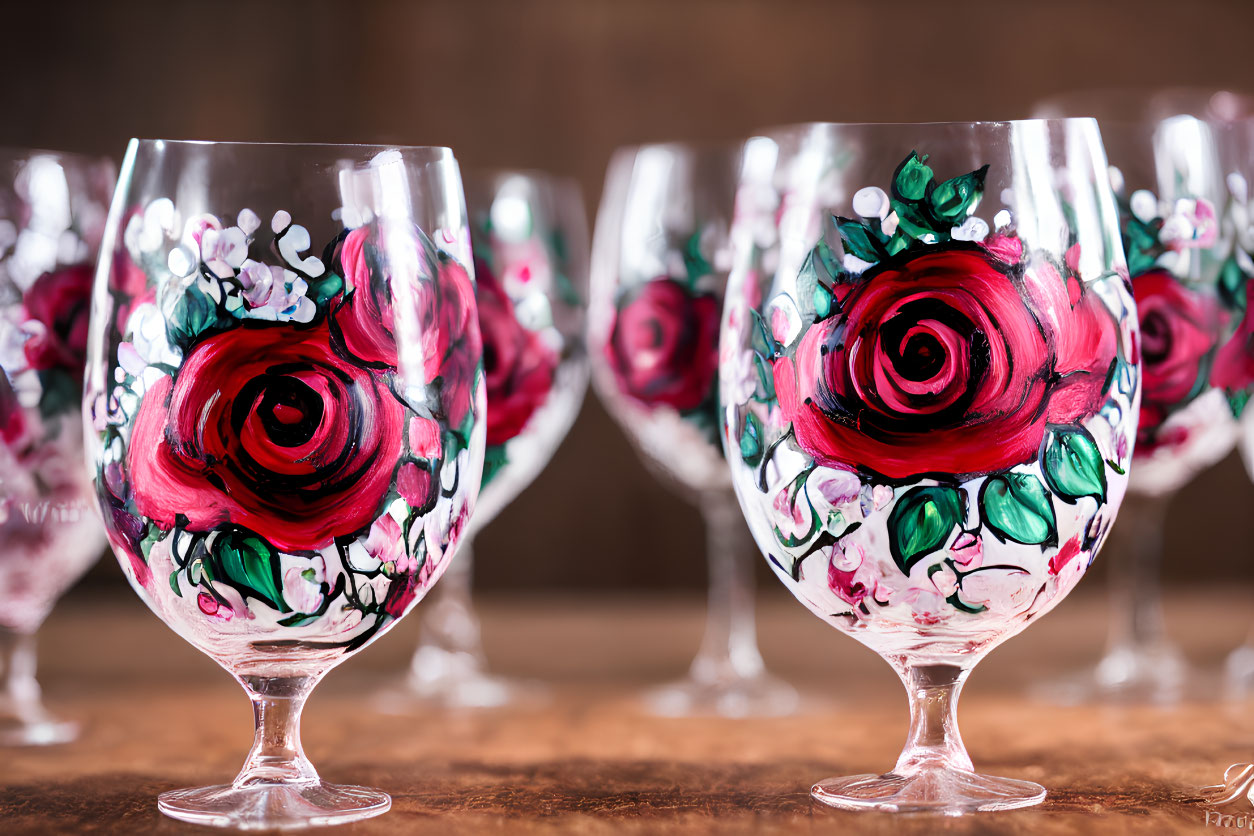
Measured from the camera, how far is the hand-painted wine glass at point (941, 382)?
42cm

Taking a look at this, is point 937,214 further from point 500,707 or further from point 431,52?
point 431,52

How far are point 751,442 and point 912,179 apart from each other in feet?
0.30

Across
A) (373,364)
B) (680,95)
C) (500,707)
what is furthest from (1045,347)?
(680,95)

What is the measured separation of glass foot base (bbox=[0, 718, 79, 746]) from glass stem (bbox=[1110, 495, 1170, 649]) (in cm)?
47

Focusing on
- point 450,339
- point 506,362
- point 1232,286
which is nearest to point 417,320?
point 450,339

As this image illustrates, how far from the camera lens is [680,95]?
127 cm

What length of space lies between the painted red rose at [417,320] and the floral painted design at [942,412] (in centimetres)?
9

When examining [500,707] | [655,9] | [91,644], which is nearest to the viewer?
[500,707]

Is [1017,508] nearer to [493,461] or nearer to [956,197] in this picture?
[956,197]

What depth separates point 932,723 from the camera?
468 mm

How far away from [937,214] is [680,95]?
87 cm

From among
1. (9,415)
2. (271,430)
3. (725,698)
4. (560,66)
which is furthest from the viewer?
(560,66)

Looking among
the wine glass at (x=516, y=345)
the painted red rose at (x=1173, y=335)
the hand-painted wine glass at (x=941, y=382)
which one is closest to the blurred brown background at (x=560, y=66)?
→ the wine glass at (x=516, y=345)

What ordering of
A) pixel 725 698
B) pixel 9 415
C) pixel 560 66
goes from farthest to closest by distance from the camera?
pixel 560 66
pixel 725 698
pixel 9 415
